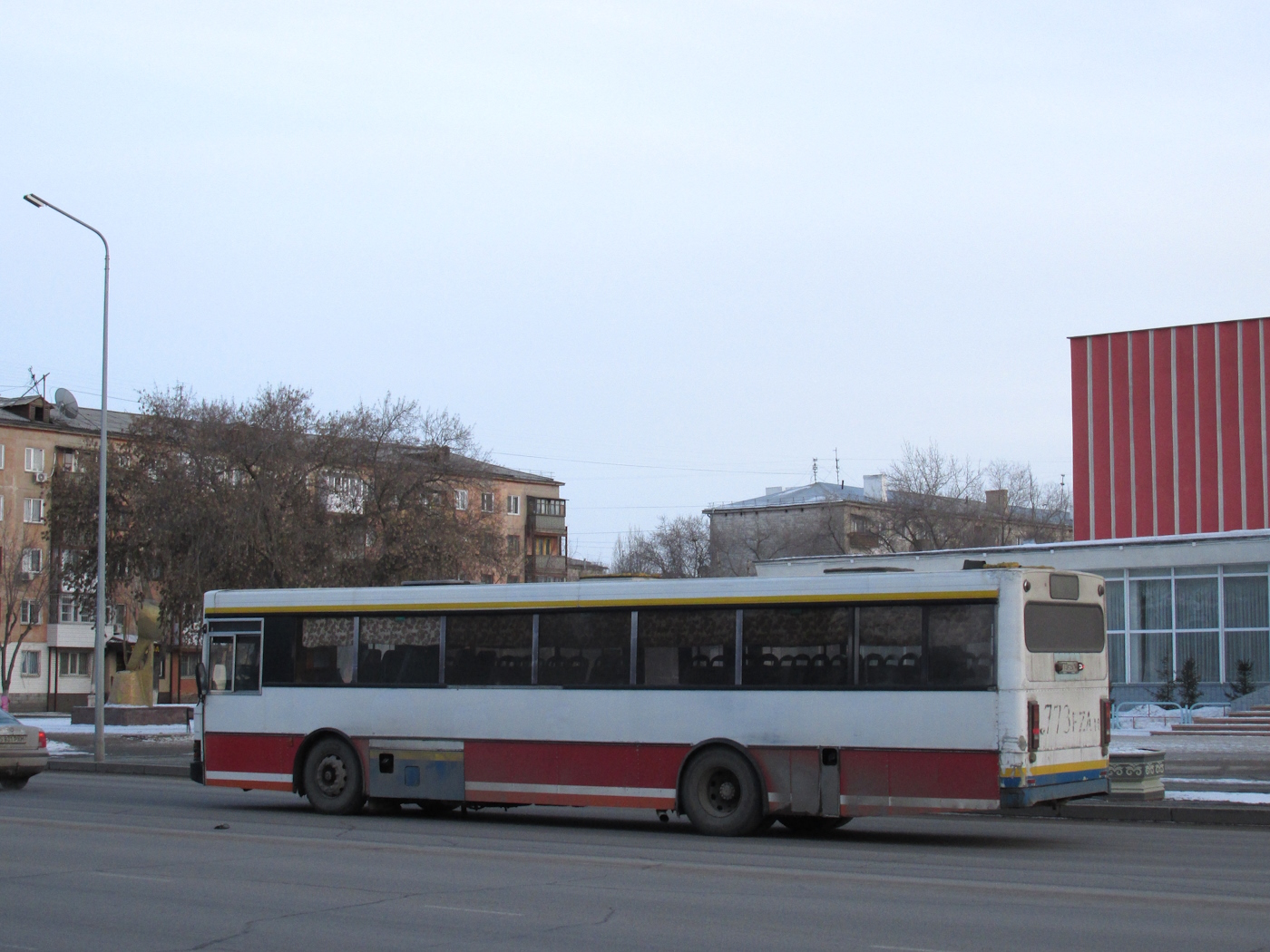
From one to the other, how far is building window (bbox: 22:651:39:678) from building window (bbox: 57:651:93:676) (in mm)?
1186

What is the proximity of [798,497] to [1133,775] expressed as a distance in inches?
3790

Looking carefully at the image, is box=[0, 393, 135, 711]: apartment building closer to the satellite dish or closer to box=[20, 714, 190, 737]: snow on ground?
box=[20, 714, 190, 737]: snow on ground

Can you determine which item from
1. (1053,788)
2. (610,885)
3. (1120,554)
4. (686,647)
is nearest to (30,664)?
(1120,554)

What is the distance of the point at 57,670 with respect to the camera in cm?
7819

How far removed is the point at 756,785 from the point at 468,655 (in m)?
3.87

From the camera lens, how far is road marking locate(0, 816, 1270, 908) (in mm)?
10641

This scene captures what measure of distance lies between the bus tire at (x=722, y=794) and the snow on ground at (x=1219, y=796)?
22.5 feet

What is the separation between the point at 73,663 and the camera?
260 ft

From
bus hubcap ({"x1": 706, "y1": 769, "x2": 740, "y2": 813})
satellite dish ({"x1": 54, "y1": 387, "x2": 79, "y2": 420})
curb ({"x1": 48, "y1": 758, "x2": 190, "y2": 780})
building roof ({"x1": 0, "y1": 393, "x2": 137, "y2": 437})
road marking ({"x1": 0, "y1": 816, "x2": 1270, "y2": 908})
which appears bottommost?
curb ({"x1": 48, "y1": 758, "x2": 190, "y2": 780})

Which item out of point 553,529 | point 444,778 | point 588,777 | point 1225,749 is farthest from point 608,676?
point 553,529

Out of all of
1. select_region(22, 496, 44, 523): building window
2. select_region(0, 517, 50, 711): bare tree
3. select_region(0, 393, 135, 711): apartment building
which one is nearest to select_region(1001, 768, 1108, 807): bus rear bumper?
select_region(0, 517, 50, 711): bare tree

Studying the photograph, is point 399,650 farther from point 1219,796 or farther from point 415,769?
point 1219,796

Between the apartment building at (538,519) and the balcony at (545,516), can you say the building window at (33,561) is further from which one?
the balcony at (545,516)

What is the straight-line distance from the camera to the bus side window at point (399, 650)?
17484 millimetres
